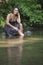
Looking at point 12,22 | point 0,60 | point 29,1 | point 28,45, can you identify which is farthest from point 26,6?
point 0,60

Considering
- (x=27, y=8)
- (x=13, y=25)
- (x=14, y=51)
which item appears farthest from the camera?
(x=27, y=8)

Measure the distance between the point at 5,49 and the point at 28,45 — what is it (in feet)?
3.65

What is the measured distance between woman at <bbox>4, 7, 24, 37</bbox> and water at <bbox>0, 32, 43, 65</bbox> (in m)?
2.14

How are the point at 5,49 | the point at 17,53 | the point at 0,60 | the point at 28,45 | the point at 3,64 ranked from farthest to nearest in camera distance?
the point at 28,45, the point at 5,49, the point at 17,53, the point at 0,60, the point at 3,64

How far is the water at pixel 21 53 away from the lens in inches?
299

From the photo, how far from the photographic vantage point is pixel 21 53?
8.77 metres

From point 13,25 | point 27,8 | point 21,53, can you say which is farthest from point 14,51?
point 27,8

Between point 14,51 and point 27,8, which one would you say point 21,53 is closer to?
point 14,51

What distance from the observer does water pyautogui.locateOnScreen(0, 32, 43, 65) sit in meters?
7.59

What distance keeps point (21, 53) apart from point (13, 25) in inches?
202

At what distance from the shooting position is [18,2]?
61.2ft

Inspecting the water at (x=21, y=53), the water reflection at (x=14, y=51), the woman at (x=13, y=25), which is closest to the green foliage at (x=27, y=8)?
the woman at (x=13, y=25)

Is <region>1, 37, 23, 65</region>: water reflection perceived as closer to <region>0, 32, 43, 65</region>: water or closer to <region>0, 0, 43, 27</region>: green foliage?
<region>0, 32, 43, 65</region>: water

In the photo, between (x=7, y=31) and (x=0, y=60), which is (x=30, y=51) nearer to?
(x=0, y=60)
